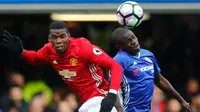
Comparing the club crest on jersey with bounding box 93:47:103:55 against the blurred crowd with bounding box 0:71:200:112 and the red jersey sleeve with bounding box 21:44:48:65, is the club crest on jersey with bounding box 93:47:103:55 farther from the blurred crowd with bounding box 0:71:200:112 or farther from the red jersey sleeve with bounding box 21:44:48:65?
the blurred crowd with bounding box 0:71:200:112

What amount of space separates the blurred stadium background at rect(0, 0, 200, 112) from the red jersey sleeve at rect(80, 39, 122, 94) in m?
3.81

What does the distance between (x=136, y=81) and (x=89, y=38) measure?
465cm

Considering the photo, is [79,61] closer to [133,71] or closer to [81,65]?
[81,65]

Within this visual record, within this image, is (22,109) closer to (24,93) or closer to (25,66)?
(24,93)

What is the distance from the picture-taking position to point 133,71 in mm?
7961

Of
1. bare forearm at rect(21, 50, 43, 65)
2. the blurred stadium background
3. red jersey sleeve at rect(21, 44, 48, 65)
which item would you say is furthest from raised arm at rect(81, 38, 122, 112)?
the blurred stadium background

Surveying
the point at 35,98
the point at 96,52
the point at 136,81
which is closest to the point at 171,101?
the point at 35,98

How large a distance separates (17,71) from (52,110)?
137 centimetres

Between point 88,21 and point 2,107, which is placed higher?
point 88,21

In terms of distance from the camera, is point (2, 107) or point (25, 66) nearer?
point (2, 107)

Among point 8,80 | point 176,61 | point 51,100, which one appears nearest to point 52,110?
point 51,100

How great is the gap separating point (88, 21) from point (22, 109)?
197 centimetres

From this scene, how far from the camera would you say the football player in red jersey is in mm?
7570

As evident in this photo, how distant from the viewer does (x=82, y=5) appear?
11.4 metres
